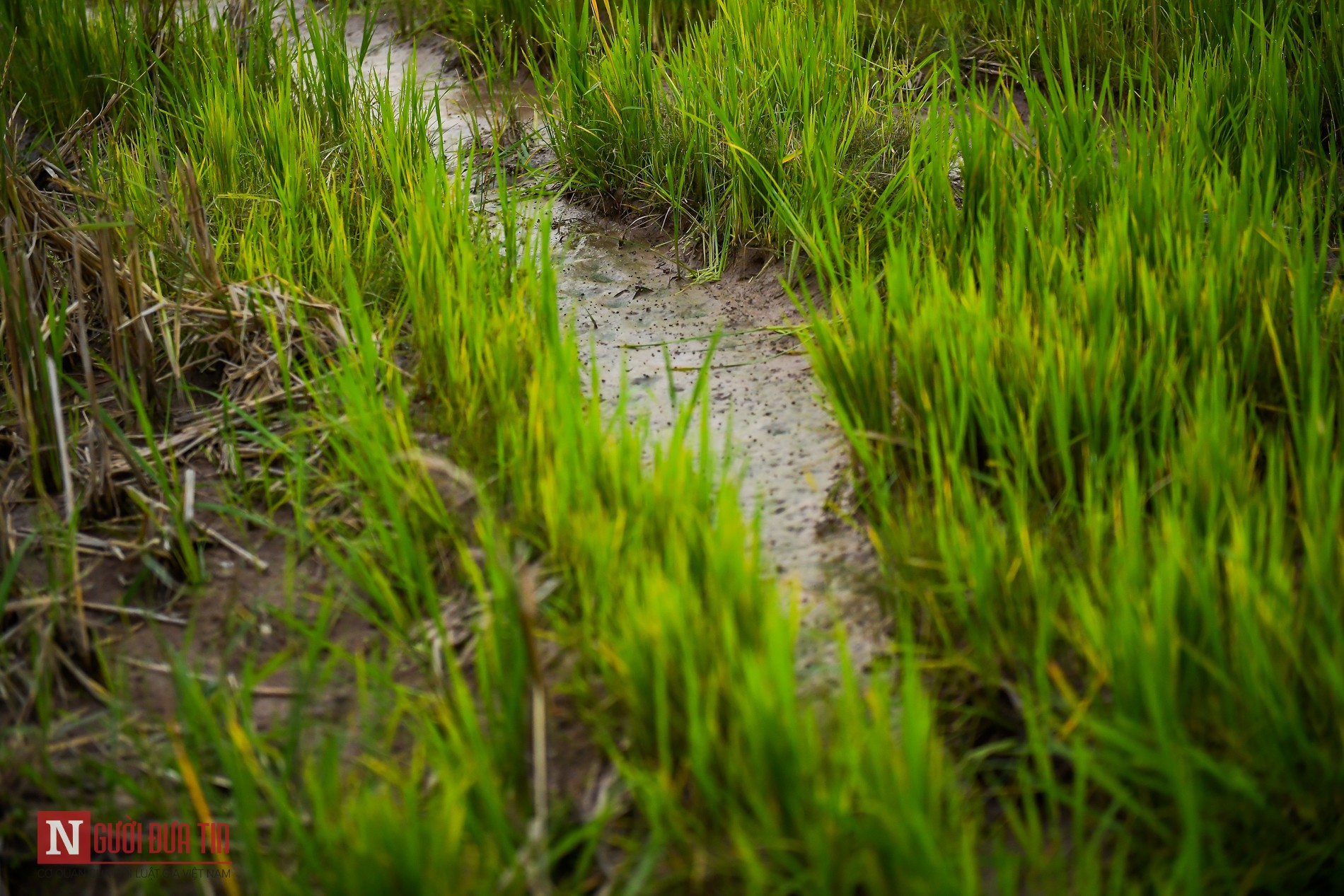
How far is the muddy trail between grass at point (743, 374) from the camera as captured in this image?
1.28 metres

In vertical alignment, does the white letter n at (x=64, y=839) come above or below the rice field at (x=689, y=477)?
below

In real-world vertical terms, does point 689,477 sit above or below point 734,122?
below

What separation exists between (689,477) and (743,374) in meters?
0.48

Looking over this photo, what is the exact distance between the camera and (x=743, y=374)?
5.59 ft

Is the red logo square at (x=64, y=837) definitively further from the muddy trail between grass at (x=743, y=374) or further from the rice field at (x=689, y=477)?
the muddy trail between grass at (x=743, y=374)

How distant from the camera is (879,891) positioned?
2.84ft
